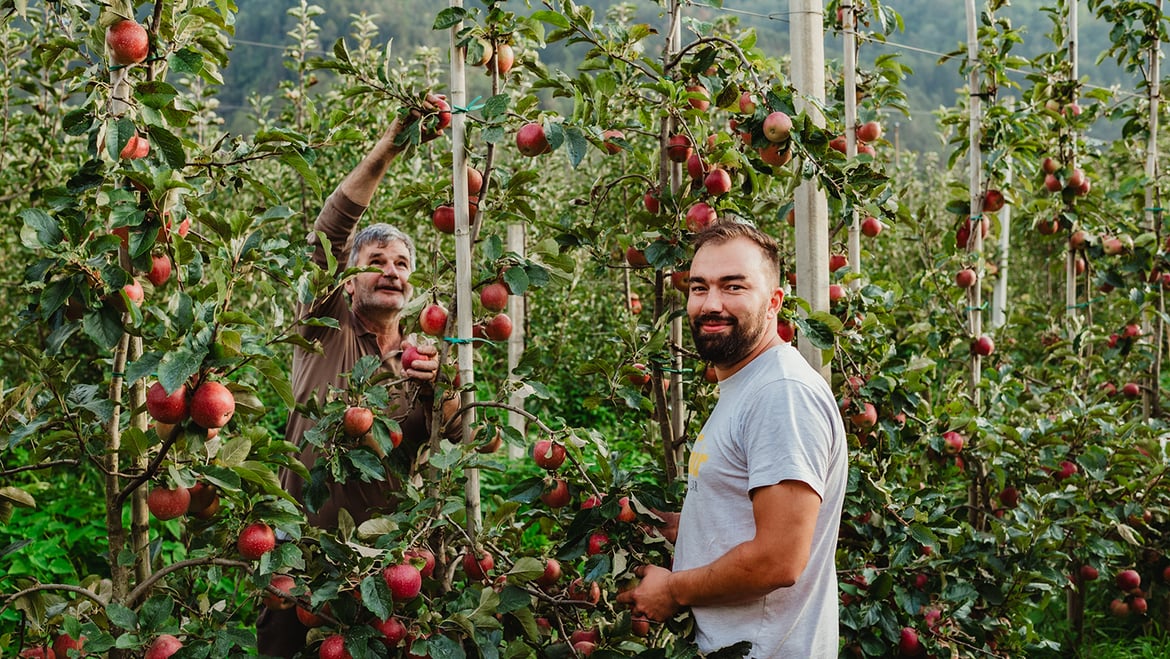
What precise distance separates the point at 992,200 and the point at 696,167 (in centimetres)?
138

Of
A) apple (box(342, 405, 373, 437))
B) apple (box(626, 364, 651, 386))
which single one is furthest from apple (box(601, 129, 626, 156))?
apple (box(342, 405, 373, 437))

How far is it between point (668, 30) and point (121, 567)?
1.63m

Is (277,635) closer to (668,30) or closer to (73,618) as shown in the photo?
(73,618)

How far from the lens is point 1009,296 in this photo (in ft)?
28.0

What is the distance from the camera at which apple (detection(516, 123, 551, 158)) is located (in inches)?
75.5

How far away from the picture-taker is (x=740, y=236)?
1653 millimetres

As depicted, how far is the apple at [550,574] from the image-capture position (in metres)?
1.97

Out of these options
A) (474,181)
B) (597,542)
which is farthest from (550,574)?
(474,181)

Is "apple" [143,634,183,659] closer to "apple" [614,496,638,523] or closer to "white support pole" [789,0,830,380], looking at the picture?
"apple" [614,496,638,523]

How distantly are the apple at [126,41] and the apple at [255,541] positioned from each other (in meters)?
0.80

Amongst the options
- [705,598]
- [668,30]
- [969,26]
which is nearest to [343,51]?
[668,30]

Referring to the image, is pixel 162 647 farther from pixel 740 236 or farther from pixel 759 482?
pixel 740 236

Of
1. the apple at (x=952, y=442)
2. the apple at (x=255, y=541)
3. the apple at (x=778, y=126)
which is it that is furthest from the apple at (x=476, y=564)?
the apple at (x=952, y=442)

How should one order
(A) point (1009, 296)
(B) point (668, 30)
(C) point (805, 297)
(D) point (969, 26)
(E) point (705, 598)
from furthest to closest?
(A) point (1009, 296) → (D) point (969, 26) → (B) point (668, 30) → (C) point (805, 297) → (E) point (705, 598)
